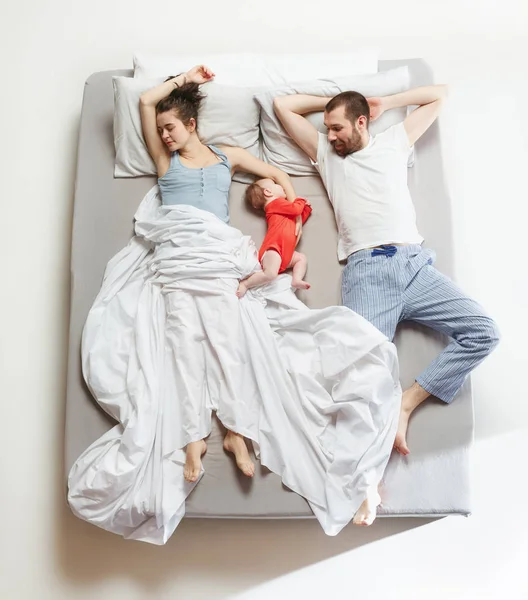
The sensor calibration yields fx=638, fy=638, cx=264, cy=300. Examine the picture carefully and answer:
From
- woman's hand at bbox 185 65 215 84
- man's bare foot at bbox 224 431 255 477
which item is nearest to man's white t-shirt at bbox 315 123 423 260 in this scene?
woman's hand at bbox 185 65 215 84

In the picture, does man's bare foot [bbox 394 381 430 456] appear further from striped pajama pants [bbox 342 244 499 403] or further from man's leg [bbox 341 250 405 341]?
man's leg [bbox 341 250 405 341]

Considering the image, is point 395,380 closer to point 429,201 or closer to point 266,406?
point 266,406

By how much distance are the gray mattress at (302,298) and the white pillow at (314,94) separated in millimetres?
72

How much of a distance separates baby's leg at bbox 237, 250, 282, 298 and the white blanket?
3 centimetres

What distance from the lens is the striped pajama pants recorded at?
6.15 feet

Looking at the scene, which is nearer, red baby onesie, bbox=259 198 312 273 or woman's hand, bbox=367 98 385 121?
red baby onesie, bbox=259 198 312 273

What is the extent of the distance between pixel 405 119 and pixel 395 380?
0.89 meters

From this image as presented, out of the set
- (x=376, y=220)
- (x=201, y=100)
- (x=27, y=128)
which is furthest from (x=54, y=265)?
(x=376, y=220)

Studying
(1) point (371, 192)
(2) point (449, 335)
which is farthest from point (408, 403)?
(1) point (371, 192)

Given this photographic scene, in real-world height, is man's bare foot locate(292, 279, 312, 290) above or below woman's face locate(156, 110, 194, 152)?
below

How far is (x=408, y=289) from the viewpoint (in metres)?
1.95

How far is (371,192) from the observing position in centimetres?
206

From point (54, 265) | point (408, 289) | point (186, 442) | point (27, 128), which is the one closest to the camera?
point (186, 442)

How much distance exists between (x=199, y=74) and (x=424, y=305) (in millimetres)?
1088
